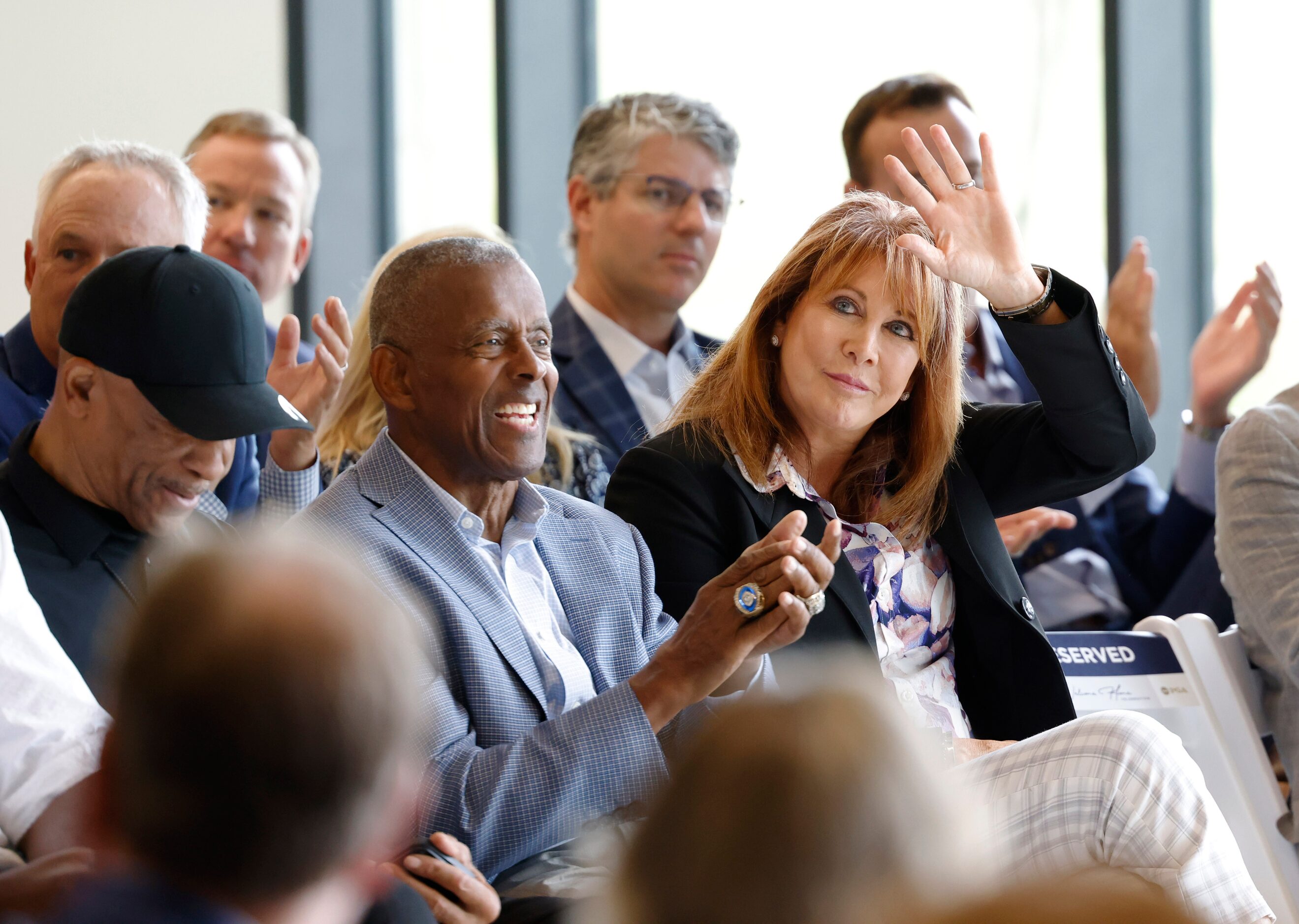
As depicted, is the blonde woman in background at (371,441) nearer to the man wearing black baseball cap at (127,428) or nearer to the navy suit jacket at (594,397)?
the navy suit jacket at (594,397)

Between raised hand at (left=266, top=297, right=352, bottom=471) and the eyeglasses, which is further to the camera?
the eyeglasses

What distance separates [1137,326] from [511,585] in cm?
219

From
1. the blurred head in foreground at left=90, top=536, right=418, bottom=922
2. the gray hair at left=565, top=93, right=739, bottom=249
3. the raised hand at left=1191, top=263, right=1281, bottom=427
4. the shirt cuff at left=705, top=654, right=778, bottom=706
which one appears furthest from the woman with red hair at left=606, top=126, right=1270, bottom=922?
the blurred head in foreground at left=90, top=536, right=418, bottom=922

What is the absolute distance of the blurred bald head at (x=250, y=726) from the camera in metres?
0.79

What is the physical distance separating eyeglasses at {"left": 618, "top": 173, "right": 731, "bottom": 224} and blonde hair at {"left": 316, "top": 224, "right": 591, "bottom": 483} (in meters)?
0.55

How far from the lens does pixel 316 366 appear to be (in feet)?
8.89

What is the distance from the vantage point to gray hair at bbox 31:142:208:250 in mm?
2553

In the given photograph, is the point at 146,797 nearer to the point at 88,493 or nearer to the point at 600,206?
the point at 88,493

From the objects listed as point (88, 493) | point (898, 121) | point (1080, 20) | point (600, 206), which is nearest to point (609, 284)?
point (600, 206)

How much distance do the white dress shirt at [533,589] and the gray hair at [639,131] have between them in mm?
1462

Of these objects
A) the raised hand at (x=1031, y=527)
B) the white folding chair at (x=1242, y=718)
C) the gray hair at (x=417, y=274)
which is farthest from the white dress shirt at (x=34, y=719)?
the white folding chair at (x=1242, y=718)

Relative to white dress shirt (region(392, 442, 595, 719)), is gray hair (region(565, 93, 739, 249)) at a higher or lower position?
higher

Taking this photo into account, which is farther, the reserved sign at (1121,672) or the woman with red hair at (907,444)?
the reserved sign at (1121,672)
